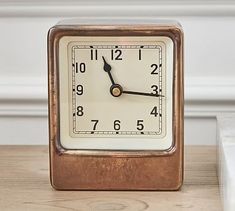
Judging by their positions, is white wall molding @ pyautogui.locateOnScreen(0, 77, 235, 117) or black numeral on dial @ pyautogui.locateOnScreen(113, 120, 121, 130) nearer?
black numeral on dial @ pyautogui.locateOnScreen(113, 120, 121, 130)

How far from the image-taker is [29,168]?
0.76 meters

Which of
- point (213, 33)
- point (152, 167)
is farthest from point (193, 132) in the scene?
point (152, 167)

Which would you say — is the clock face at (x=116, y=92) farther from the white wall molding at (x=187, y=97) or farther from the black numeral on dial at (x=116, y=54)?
the white wall molding at (x=187, y=97)

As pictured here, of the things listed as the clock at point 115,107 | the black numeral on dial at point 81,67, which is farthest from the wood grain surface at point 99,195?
the black numeral on dial at point 81,67

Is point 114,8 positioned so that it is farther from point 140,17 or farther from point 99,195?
point 99,195

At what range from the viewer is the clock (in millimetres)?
666

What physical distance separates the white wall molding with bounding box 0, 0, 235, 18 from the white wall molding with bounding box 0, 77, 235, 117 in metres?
0.09

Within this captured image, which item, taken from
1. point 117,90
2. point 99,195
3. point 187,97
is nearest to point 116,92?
point 117,90

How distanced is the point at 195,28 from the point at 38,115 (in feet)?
0.84

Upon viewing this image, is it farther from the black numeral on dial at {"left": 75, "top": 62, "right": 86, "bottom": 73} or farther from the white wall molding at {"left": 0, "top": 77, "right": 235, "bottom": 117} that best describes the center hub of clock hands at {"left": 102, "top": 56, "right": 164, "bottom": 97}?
the white wall molding at {"left": 0, "top": 77, "right": 235, "bottom": 117}

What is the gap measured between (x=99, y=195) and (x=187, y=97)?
284 mm

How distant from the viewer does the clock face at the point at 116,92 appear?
669 millimetres

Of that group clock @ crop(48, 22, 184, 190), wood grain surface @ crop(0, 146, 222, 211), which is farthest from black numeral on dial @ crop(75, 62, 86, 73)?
wood grain surface @ crop(0, 146, 222, 211)

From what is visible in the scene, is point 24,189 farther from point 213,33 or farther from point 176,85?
point 213,33
